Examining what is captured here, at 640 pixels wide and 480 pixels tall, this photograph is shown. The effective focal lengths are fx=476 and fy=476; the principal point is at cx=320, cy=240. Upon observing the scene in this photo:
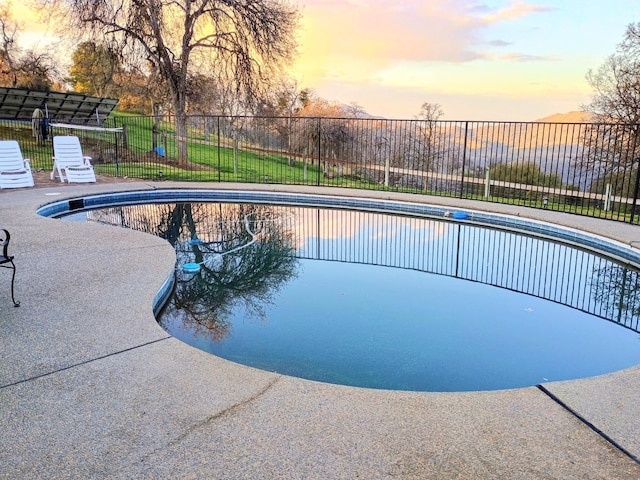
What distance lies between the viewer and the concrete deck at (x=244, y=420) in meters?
1.63

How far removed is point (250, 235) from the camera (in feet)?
20.6

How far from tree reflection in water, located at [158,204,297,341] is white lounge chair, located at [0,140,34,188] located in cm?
277

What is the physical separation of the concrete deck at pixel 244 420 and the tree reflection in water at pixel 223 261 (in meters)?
0.86

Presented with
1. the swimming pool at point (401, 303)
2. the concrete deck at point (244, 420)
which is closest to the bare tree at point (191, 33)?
the swimming pool at point (401, 303)

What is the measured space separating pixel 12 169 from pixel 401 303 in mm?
7891

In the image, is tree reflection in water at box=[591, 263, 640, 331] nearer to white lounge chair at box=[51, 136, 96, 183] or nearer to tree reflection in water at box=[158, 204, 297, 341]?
tree reflection in water at box=[158, 204, 297, 341]

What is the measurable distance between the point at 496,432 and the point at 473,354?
1358 mm

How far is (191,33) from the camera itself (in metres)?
14.2

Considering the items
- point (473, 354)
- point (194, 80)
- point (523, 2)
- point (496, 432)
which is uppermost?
point (523, 2)

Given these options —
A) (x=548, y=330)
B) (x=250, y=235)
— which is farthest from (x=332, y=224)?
(x=548, y=330)

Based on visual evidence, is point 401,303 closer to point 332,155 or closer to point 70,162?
point 70,162

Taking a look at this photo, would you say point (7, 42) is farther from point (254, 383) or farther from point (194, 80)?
point (254, 383)

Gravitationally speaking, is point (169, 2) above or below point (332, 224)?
above

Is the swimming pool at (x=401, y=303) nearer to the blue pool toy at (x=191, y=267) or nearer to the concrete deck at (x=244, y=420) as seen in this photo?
the blue pool toy at (x=191, y=267)
